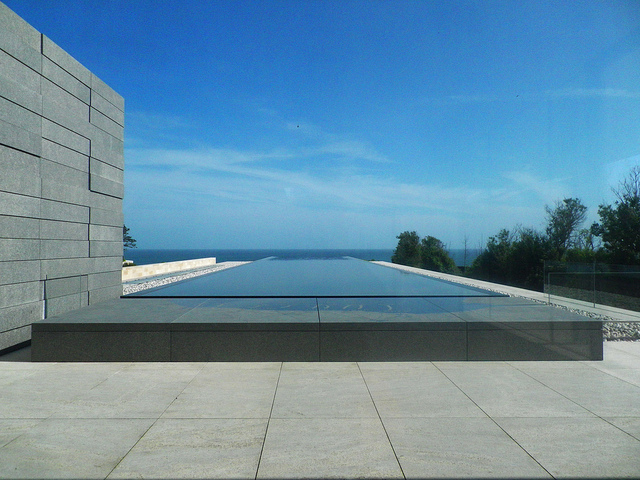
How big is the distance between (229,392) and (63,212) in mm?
4027

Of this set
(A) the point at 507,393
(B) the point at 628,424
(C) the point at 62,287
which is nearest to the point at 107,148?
(C) the point at 62,287

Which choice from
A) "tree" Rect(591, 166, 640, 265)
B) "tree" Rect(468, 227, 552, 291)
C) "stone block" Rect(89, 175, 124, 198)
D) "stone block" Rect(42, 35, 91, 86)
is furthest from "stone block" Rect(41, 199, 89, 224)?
"tree" Rect(591, 166, 640, 265)

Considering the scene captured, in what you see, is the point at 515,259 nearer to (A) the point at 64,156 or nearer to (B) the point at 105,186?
(B) the point at 105,186

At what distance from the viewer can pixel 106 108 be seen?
746 cm

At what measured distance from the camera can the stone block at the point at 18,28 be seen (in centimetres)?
509

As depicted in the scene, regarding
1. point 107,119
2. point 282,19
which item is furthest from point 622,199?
point 107,119

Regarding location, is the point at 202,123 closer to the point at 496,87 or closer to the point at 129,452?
the point at 496,87

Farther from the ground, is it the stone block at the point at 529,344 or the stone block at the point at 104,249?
the stone block at the point at 104,249

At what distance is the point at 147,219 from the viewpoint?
11.2 m

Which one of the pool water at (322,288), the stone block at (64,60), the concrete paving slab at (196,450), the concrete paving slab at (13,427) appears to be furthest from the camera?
the pool water at (322,288)

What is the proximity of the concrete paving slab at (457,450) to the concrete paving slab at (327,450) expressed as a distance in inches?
4.5

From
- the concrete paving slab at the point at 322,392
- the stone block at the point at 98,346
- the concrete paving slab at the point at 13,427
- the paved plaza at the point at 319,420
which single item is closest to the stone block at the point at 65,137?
the stone block at the point at 98,346

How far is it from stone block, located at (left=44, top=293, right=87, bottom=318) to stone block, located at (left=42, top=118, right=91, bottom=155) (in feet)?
6.97

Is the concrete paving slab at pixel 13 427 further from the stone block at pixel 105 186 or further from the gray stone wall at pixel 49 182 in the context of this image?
the stone block at pixel 105 186
